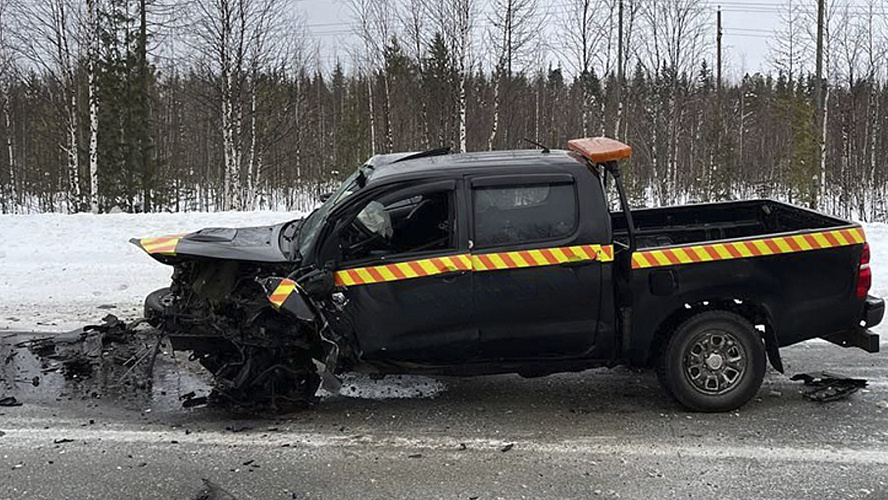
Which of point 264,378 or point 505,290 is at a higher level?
point 505,290

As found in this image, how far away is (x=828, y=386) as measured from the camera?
593 centimetres

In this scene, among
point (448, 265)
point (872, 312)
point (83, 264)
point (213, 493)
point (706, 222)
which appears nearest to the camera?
point (213, 493)

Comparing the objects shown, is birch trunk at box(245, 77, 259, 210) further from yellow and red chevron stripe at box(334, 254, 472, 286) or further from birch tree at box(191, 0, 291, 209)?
yellow and red chevron stripe at box(334, 254, 472, 286)

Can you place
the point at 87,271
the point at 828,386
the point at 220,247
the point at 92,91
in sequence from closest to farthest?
the point at 220,247 → the point at 828,386 → the point at 87,271 → the point at 92,91

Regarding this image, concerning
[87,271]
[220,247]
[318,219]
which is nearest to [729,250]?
[318,219]

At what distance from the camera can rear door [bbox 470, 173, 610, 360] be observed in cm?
525

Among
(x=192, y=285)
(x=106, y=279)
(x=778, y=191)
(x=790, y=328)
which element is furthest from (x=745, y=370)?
(x=778, y=191)

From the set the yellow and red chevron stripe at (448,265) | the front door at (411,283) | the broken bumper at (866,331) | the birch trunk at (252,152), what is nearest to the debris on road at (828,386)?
the broken bumper at (866,331)

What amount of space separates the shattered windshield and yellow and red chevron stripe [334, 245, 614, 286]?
0.43m

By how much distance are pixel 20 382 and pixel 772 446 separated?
5.88 meters

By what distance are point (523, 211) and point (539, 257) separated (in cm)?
36

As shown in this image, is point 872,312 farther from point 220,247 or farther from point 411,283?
point 220,247

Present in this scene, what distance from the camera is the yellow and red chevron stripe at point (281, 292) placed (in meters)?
4.97

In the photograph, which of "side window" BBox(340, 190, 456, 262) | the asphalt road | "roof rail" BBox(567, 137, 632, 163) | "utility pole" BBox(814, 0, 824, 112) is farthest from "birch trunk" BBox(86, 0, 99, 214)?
"utility pole" BBox(814, 0, 824, 112)
